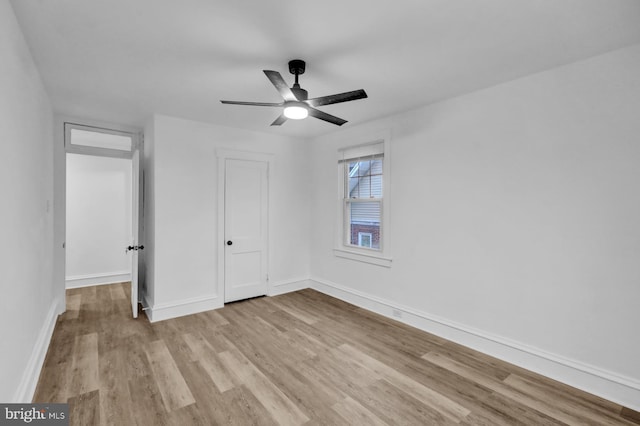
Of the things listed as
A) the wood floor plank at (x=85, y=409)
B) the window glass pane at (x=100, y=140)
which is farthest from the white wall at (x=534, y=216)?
the window glass pane at (x=100, y=140)

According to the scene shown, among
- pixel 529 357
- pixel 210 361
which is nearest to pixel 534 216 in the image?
pixel 529 357

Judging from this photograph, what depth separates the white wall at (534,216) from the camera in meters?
2.20

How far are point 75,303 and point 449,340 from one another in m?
5.08

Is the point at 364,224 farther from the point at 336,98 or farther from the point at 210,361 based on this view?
the point at 210,361

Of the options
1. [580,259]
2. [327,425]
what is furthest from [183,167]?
[580,259]

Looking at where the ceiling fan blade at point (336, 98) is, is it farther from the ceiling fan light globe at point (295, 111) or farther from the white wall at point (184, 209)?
the white wall at point (184, 209)

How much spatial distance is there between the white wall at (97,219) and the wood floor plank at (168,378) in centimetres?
292

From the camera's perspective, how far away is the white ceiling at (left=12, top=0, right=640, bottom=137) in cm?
175

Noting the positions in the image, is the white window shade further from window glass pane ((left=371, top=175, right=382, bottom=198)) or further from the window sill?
the window sill

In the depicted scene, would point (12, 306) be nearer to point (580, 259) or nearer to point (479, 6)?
point (479, 6)

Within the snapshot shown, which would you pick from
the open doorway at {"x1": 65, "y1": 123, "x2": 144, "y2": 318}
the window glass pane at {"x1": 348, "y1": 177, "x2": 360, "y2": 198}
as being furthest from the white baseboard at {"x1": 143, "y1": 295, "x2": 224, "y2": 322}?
the window glass pane at {"x1": 348, "y1": 177, "x2": 360, "y2": 198}

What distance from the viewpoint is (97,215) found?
536cm

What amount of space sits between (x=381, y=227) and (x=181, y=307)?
2.81 meters

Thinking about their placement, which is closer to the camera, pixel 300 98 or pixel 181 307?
pixel 300 98
